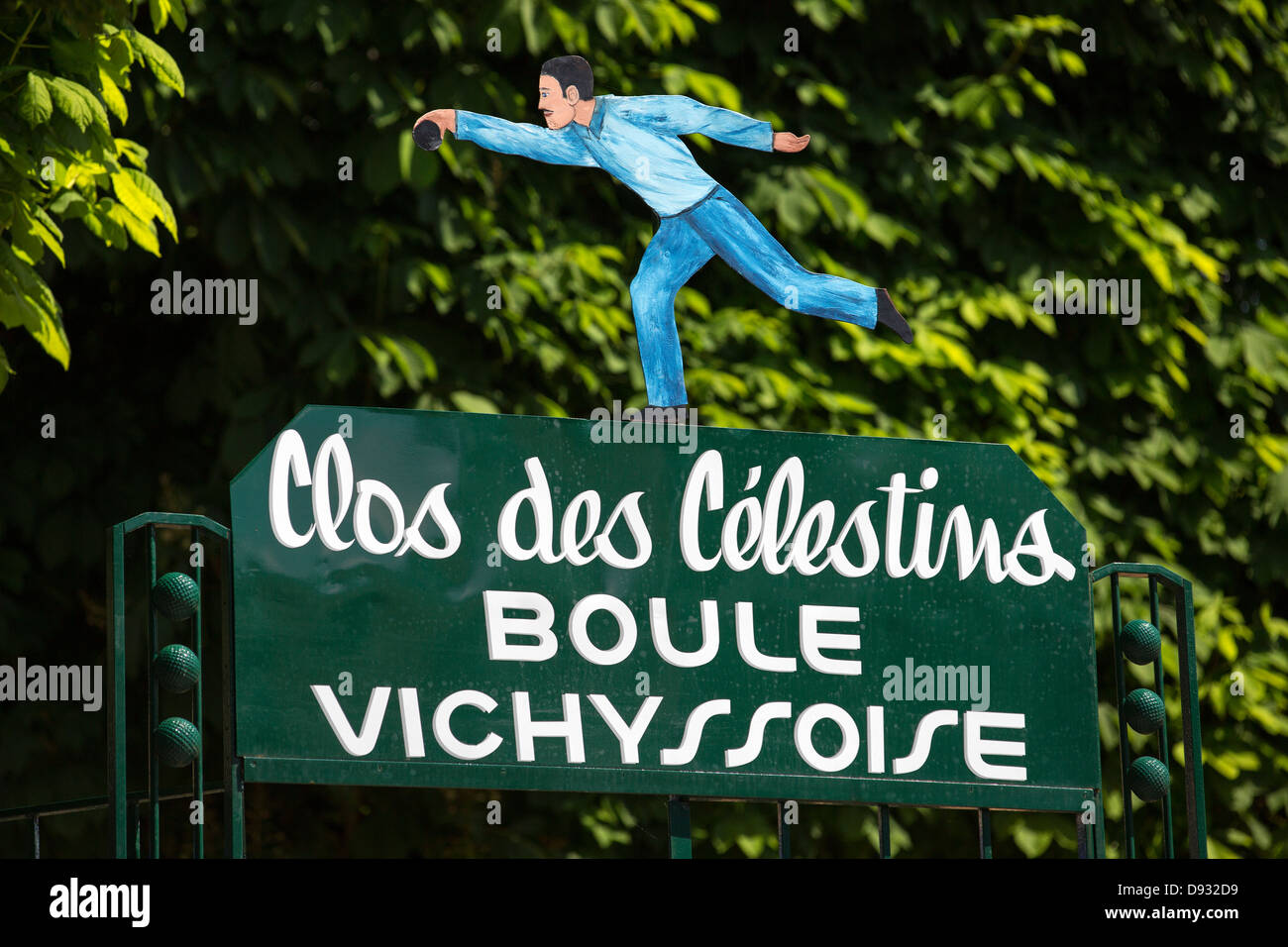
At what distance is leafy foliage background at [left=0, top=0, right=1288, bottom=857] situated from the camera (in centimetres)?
784

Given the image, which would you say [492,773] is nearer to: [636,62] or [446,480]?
[446,480]

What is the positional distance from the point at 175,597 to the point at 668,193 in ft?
6.70

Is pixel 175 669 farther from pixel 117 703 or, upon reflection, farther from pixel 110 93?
pixel 110 93

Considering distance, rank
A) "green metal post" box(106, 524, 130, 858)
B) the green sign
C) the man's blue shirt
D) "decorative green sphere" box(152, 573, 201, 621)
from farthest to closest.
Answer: the man's blue shirt → the green sign → "decorative green sphere" box(152, 573, 201, 621) → "green metal post" box(106, 524, 130, 858)

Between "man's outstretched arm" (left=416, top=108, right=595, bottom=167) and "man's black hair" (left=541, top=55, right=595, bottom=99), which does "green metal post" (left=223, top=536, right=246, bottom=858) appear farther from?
"man's black hair" (left=541, top=55, right=595, bottom=99)

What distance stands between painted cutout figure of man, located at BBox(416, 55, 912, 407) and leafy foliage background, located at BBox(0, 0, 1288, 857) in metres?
1.63

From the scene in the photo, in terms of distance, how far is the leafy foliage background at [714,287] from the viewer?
7.84 metres

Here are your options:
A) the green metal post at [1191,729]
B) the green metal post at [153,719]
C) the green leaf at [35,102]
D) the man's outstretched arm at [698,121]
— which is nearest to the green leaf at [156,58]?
the green leaf at [35,102]

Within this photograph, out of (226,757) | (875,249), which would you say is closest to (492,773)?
(226,757)

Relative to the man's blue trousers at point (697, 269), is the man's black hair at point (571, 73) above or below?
above

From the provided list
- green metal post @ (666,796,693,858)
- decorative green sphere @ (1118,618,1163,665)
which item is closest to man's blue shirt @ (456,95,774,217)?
green metal post @ (666,796,693,858)

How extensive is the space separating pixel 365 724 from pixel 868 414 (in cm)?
437

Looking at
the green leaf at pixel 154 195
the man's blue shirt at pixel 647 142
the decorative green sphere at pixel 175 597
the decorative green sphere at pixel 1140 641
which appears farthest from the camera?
the green leaf at pixel 154 195

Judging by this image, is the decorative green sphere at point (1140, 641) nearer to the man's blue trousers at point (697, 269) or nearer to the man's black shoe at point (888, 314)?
the man's black shoe at point (888, 314)
